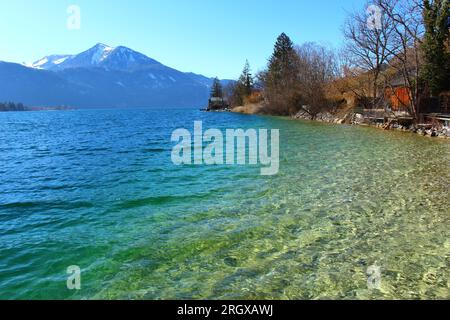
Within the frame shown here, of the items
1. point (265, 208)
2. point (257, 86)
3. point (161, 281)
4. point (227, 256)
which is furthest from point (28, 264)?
point (257, 86)

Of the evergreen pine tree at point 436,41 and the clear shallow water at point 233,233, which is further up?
the evergreen pine tree at point 436,41

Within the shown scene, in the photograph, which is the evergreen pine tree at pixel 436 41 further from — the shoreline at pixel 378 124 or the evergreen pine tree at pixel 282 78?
the evergreen pine tree at pixel 282 78

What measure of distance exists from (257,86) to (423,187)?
108 m

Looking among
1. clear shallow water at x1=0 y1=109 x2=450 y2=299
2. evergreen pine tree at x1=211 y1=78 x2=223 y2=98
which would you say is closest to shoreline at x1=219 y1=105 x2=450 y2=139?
clear shallow water at x1=0 y1=109 x2=450 y2=299

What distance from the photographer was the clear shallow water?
6.06m

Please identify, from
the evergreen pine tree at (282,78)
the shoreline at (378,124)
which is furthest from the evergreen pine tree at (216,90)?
the shoreline at (378,124)

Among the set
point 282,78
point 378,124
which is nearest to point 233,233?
point 378,124

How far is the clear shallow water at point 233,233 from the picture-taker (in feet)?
19.9

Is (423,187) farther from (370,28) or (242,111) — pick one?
(242,111)

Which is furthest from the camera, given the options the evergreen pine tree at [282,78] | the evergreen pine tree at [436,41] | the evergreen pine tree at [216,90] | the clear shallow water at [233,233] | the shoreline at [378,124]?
the evergreen pine tree at [216,90]

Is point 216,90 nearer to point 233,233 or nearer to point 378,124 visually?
point 378,124

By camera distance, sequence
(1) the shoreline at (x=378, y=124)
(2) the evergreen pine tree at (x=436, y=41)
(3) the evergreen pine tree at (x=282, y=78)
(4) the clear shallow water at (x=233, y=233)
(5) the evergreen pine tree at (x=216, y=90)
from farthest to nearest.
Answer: (5) the evergreen pine tree at (x=216, y=90) < (3) the evergreen pine tree at (x=282, y=78) < (2) the evergreen pine tree at (x=436, y=41) < (1) the shoreline at (x=378, y=124) < (4) the clear shallow water at (x=233, y=233)
